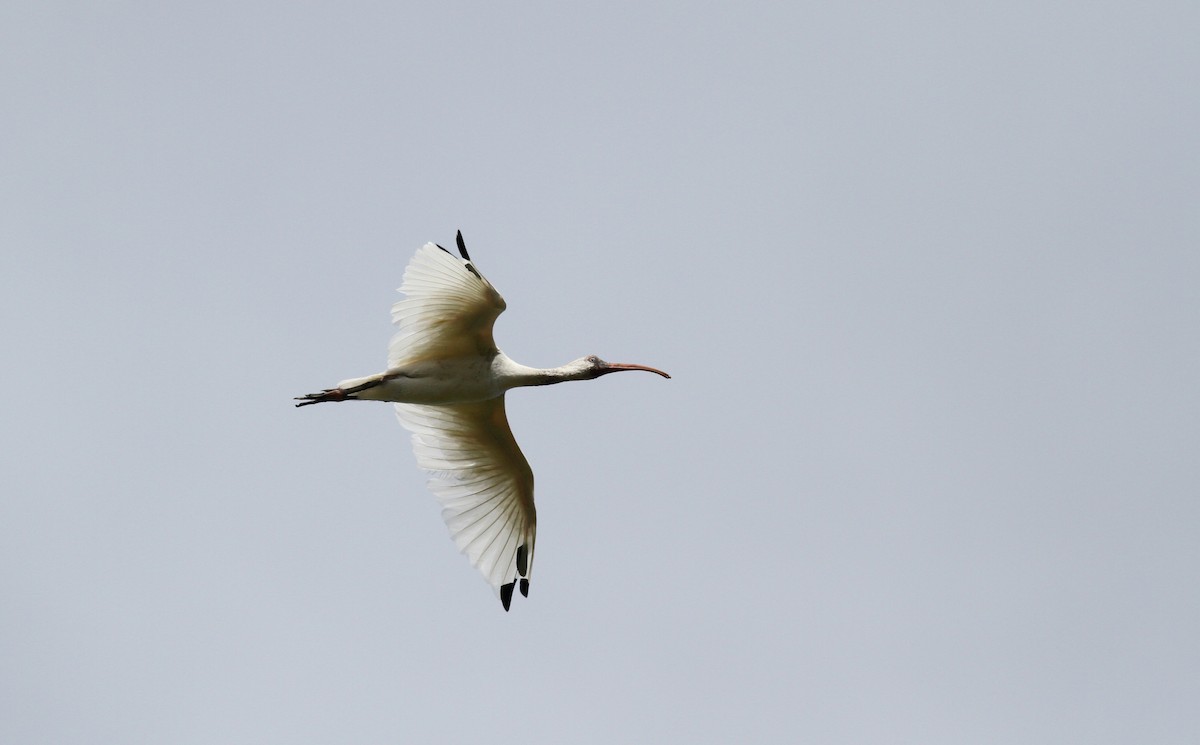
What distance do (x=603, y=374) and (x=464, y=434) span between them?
2.19 m

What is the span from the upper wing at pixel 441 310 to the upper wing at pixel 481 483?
5.79ft

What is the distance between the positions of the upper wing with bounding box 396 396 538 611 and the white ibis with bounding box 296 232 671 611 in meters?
0.01

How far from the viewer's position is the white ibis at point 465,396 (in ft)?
61.2

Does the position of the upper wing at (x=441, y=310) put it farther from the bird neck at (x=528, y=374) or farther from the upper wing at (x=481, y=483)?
the upper wing at (x=481, y=483)

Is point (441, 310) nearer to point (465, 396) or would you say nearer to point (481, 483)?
point (465, 396)

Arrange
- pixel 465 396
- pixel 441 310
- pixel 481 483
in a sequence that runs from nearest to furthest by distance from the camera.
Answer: pixel 441 310, pixel 465 396, pixel 481 483

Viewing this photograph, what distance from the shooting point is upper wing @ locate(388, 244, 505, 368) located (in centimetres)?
1825

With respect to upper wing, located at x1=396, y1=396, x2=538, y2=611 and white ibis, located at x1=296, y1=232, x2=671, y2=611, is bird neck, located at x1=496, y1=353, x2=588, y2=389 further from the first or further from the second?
upper wing, located at x1=396, y1=396, x2=538, y2=611

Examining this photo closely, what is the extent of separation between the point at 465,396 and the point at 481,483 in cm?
201

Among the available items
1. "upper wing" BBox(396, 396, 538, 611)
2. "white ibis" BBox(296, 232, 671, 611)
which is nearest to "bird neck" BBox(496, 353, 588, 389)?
"white ibis" BBox(296, 232, 671, 611)

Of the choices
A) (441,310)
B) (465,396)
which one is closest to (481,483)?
(465,396)

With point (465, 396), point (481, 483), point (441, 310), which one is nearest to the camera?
point (441, 310)

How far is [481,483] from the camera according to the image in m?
21.2

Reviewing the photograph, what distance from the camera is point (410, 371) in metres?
19.3
